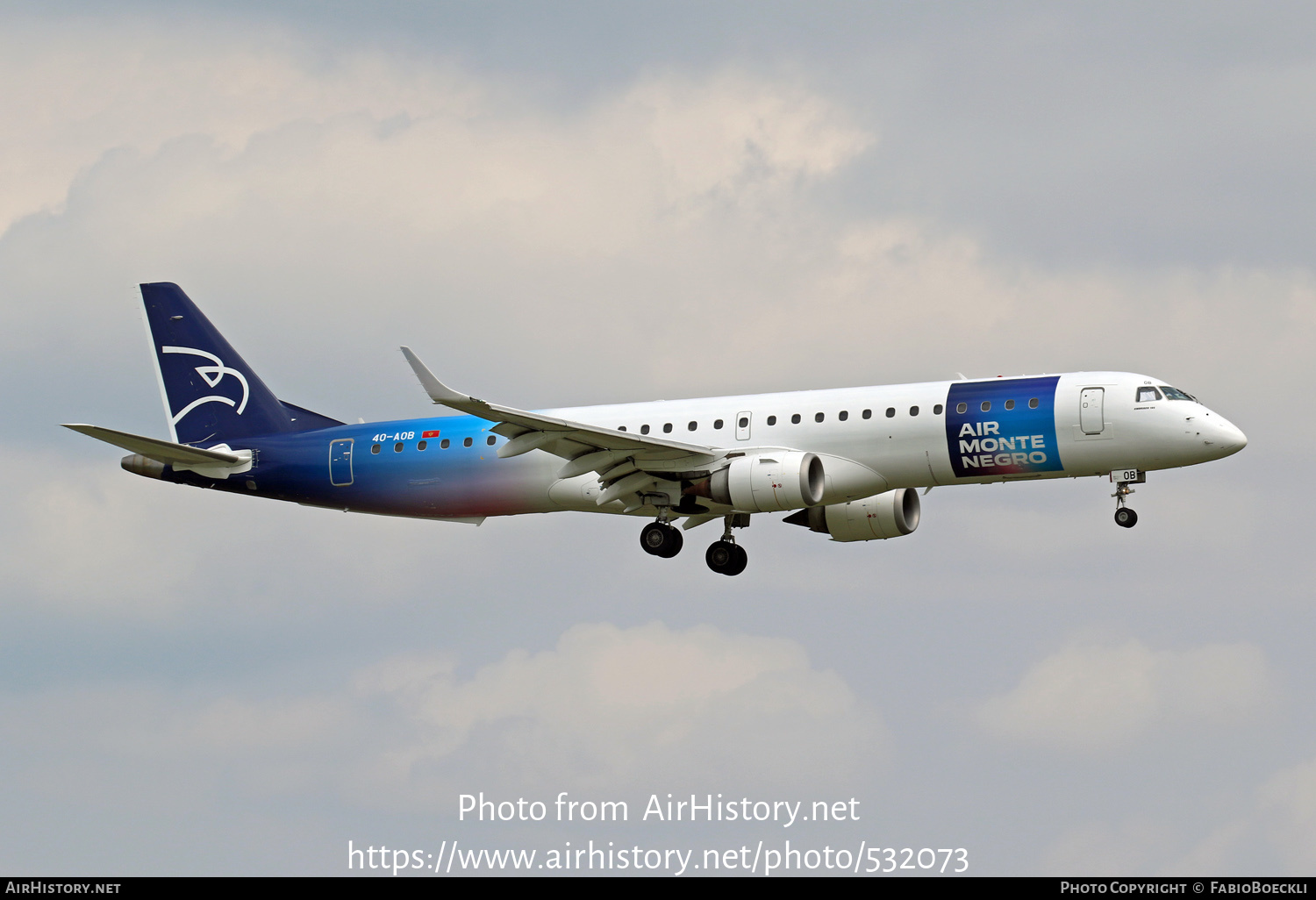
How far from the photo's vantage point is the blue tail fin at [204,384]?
2453 inches

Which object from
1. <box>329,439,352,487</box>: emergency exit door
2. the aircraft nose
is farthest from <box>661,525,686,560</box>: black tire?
the aircraft nose

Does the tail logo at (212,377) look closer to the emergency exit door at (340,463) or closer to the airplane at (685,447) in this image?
the airplane at (685,447)

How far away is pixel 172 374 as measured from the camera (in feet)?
209

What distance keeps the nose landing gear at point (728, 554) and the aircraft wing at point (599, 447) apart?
14.5 feet

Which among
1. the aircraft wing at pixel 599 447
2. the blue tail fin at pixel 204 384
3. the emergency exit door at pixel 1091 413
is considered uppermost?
the blue tail fin at pixel 204 384

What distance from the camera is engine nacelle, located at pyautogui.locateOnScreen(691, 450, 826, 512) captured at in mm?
52438

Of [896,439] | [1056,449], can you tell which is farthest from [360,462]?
[1056,449]

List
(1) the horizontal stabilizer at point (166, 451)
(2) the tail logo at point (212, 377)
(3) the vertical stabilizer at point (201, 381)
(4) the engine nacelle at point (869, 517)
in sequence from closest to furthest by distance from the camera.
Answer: (1) the horizontal stabilizer at point (166, 451)
(4) the engine nacelle at point (869, 517)
(3) the vertical stabilizer at point (201, 381)
(2) the tail logo at point (212, 377)

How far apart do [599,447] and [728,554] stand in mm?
7001

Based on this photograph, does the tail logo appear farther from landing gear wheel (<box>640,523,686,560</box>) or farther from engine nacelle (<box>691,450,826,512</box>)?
engine nacelle (<box>691,450,826,512</box>)

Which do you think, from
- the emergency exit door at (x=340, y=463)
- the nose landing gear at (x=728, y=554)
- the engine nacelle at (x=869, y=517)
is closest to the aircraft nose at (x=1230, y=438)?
the engine nacelle at (x=869, y=517)

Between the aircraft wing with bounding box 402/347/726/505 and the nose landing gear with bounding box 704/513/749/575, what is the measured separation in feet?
14.5

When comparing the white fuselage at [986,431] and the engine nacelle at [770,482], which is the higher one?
the white fuselage at [986,431]

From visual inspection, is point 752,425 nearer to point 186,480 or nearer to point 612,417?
point 612,417
